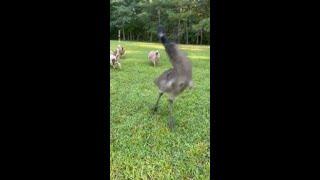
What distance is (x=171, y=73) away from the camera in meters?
1.74

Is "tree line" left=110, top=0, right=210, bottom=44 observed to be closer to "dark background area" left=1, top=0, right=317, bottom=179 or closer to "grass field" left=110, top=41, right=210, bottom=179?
"grass field" left=110, top=41, right=210, bottom=179

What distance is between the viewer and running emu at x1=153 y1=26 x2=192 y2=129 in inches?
62.2

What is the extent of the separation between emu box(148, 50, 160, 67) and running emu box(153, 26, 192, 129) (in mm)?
100

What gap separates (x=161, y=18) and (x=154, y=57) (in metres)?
0.33

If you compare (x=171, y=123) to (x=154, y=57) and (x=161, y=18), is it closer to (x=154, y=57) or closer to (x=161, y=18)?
(x=154, y=57)

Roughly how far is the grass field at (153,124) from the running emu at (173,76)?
0.04 m

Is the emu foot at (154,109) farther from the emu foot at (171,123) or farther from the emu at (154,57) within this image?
the emu at (154,57)

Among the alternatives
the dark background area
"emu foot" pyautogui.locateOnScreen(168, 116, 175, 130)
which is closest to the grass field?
"emu foot" pyautogui.locateOnScreen(168, 116, 175, 130)
